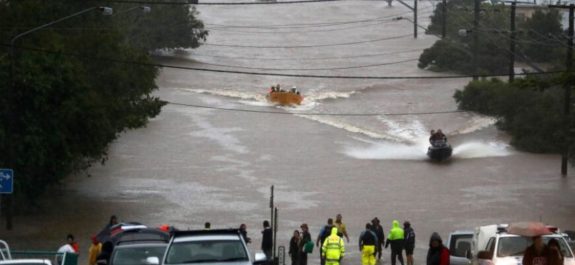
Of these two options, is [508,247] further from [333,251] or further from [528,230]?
[333,251]

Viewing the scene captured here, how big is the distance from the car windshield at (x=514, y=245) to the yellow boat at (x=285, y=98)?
194 ft

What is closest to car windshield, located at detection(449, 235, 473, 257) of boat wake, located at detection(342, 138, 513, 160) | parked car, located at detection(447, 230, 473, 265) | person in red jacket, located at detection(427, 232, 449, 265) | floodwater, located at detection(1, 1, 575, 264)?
parked car, located at detection(447, 230, 473, 265)

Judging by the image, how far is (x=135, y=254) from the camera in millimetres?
21391

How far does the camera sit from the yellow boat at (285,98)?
3161 inches

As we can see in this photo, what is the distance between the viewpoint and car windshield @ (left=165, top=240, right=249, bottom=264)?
18.6 meters

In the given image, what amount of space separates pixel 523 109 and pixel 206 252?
45.1 meters

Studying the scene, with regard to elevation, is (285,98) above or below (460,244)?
above

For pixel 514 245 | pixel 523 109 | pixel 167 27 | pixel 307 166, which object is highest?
pixel 167 27

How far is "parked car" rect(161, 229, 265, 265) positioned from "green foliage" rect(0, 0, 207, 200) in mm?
23139

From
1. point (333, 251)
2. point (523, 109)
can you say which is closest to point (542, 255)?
point (333, 251)

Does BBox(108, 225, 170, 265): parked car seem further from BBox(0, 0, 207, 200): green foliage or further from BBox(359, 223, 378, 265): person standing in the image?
BBox(0, 0, 207, 200): green foliage

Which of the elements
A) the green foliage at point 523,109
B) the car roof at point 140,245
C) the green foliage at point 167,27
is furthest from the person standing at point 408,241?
the green foliage at point 167,27

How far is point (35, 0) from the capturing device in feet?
154

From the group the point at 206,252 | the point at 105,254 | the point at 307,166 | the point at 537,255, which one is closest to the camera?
the point at 537,255
